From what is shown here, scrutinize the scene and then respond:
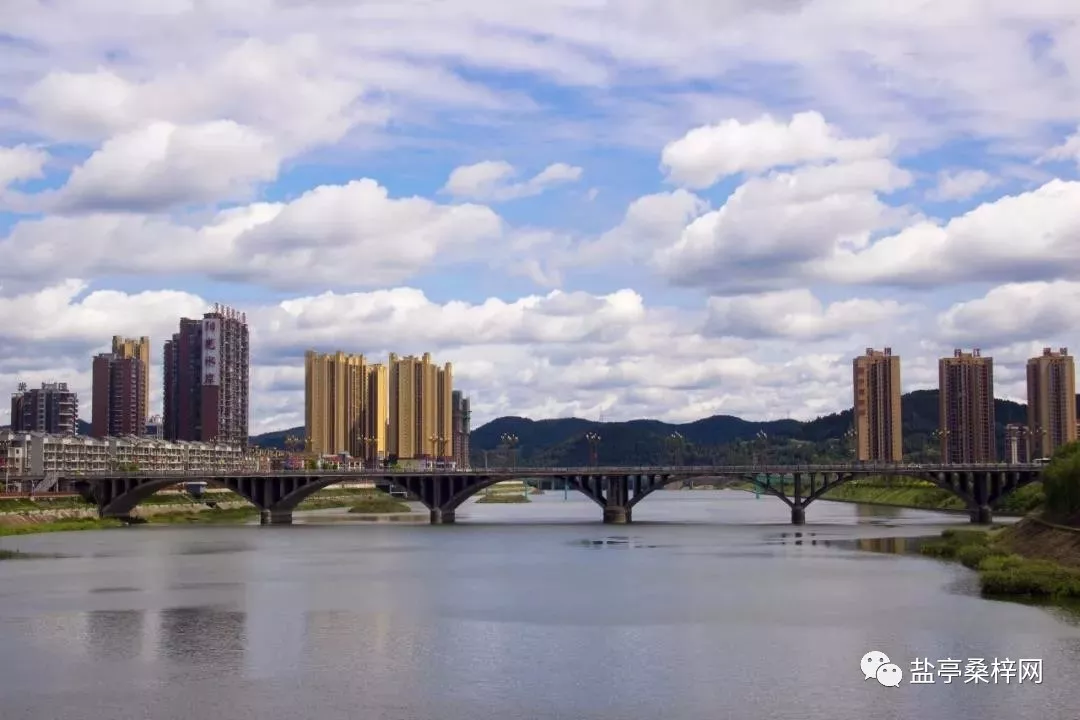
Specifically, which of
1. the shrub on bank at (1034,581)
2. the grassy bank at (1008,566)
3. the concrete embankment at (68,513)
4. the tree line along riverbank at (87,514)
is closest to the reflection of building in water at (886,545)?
the grassy bank at (1008,566)

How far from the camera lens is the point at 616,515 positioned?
161 m

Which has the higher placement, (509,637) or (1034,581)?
(1034,581)

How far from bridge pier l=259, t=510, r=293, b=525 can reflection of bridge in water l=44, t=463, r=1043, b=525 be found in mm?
126

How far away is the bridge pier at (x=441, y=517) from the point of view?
163 metres

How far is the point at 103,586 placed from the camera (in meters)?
83.2

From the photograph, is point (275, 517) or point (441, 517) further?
point (275, 517)

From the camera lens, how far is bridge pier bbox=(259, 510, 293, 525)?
163 meters

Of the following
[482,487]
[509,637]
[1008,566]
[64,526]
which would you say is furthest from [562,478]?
[509,637]

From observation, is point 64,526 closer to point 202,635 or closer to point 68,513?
point 68,513

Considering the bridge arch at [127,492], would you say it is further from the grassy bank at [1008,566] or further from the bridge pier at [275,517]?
the grassy bank at [1008,566]

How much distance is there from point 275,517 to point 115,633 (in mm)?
102955

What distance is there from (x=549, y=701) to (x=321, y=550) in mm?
73174

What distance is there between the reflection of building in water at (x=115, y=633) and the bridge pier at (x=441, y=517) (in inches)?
3687

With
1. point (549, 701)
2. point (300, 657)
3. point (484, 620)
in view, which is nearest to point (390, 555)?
point (484, 620)
